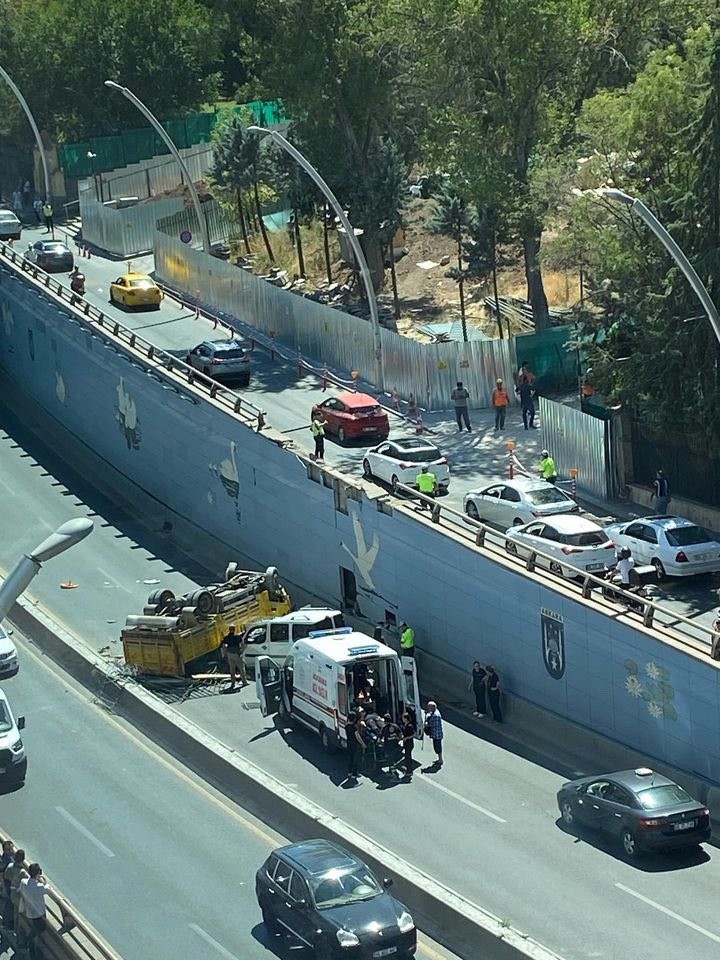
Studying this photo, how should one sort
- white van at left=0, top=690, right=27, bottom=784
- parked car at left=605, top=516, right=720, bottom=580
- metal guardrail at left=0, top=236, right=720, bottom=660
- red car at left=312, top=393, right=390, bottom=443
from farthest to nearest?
1. red car at left=312, top=393, right=390, bottom=443
2. parked car at left=605, top=516, right=720, bottom=580
3. white van at left=0, top=690, right=27, bottom=784
4. metal guardrail at left=0, top=236, right=720, bottom=660

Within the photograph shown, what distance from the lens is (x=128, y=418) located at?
181 feet

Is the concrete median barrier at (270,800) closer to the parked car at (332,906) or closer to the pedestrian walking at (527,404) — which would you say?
the parked car at (332,906)

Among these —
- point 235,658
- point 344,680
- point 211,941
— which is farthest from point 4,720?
point 211,941

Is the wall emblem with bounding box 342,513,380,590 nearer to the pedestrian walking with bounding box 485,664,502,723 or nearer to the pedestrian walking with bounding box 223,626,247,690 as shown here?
the pedestrian walking with bounding box 223,626,247,690

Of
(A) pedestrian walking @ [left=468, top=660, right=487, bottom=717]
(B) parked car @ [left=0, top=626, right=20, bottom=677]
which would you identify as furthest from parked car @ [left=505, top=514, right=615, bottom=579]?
(B) parked car @ [left=0, top=626, right=20, bottom=677]

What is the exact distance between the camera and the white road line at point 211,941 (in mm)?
24328

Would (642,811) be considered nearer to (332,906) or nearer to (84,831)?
(332,906)

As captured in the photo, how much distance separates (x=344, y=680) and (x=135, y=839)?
5403 mm

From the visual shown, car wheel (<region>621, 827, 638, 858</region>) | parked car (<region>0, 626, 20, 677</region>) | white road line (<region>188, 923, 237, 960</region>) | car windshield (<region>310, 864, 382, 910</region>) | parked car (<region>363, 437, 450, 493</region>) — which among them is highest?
car windshield (<region>310, 864, 382, 910</region>)

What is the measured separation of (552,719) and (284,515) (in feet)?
44.1

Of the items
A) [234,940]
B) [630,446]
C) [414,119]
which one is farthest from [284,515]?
[414,119]

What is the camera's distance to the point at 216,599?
3931cm

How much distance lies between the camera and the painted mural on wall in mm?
30672

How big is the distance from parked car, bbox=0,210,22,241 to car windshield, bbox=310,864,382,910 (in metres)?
64.7
